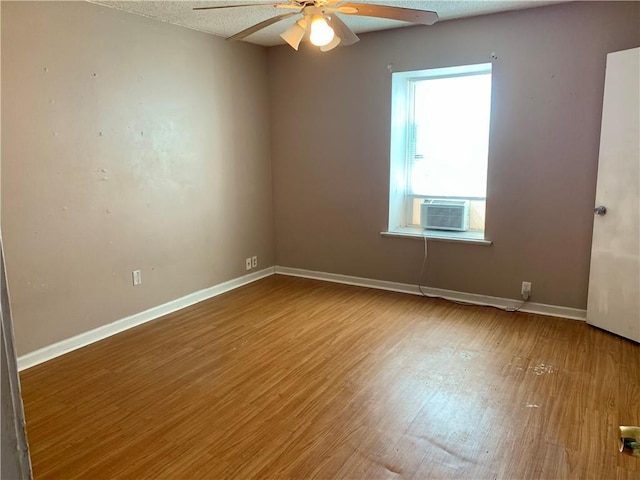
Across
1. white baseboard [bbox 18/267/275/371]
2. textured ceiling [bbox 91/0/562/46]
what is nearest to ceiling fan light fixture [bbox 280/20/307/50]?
textured ceiling [bbox 91/0/562/46]

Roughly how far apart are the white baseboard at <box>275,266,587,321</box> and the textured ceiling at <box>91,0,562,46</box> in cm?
239

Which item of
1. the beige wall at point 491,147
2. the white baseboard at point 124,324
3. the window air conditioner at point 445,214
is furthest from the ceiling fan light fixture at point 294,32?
the white baseboard at point 124,324

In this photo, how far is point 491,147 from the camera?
396 centimetres

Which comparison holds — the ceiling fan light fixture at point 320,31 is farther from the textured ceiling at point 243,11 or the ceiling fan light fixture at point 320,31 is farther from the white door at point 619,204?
the white door at point 619,204

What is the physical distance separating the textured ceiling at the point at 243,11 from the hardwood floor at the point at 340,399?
243 cm

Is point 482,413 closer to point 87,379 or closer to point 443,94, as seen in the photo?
point 87,379

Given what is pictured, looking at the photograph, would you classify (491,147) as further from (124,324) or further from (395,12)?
(124,324)

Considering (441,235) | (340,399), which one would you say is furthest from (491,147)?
(340,399)


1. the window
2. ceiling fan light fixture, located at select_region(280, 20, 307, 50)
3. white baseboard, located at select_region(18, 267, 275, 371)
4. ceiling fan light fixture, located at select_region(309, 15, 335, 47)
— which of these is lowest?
white baseboard, located at select_region(18, 267, 275, 371)

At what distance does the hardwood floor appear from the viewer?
6.84 ft

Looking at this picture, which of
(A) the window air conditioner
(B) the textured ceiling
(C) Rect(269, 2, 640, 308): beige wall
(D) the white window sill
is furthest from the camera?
(A) the window air conditioner

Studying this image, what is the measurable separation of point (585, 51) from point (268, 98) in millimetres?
2984

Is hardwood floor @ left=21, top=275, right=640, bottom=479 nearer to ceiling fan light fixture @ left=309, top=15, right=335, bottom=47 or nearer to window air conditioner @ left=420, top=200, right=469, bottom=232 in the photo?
window air conditioner @ left=420, top=200, right=469, bottom=232

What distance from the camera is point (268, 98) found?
5.04 meters
